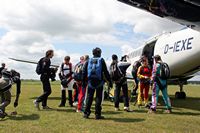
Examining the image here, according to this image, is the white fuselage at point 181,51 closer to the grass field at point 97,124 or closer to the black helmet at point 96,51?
the grass field at point 97,124

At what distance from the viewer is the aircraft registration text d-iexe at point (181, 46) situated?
12.3 m

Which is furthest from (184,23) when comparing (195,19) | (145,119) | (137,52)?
(137,52)

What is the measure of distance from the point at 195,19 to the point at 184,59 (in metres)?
2.64

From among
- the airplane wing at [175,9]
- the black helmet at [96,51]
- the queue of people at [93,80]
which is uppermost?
the airplane wing at [175,9]

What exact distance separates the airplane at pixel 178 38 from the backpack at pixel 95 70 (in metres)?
2.27

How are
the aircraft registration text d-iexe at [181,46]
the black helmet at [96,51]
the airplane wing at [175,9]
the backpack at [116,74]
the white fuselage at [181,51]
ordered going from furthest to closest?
the aircraft registration text d-iexe at [181,46], the white fuselage at [181,51], the backpack at [116,74], the airplane wing at [175,9], the black helmet at [96,51]

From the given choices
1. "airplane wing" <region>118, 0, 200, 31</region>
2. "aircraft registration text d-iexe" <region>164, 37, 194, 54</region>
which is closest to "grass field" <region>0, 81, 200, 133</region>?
"airplane wing" <region>118, 0, 200, 31</region>

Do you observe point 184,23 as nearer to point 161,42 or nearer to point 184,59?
point 184,59

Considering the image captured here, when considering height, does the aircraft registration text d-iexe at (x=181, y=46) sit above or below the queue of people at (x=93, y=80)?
above

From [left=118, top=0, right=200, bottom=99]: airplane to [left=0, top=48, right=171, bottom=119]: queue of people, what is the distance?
1.52 m

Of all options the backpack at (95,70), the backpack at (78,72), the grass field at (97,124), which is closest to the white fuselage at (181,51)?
the grass field at (97,124)

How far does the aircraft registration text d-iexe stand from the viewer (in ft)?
Answer: 40.3

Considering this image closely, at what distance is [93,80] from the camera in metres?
9.23

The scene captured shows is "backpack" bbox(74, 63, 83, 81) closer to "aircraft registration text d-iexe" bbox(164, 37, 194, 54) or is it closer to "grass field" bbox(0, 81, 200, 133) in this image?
"grass field" bbox(0, 81, 200, 133)
